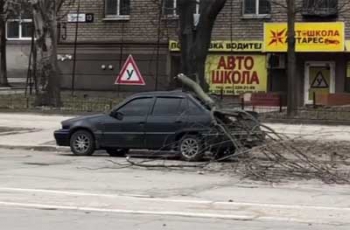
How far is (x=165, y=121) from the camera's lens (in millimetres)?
16547

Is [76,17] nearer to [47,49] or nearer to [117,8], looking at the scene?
[117,8]

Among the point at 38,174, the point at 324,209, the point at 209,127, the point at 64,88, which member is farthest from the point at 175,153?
the point at 64,88

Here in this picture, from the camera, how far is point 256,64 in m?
32.9

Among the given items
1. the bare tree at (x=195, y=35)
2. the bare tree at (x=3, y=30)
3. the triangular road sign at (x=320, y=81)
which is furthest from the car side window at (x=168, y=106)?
the bare tree at (x=3, y=30)

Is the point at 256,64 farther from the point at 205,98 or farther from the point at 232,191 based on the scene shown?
the point at 232,191

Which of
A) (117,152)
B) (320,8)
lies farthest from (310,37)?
(117,152)

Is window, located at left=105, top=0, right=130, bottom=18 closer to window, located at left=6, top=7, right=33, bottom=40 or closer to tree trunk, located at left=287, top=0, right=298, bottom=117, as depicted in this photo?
tree trunk, located at left=287, top=0, right=298, bottom=117

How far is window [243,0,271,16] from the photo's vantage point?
109ft

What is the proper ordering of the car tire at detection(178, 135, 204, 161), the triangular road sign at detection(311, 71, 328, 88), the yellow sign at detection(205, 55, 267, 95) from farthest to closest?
the yellow sign at detection(205, 55, 267, 95)
the triangular road sign at detection(311, 71, 328, 88)
the car tire at detection(178, 135, 204, 161)

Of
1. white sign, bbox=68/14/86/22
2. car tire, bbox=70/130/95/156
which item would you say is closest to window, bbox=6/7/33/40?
white sign, bbox=68/14/86/22

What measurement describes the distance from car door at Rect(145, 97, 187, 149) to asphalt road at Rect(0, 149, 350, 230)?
1.80 meters

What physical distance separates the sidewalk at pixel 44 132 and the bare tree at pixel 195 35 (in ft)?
10.1

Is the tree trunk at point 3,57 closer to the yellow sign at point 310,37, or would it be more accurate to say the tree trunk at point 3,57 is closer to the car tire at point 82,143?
the yellow sign at point 310,37

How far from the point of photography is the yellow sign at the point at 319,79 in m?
32.6
